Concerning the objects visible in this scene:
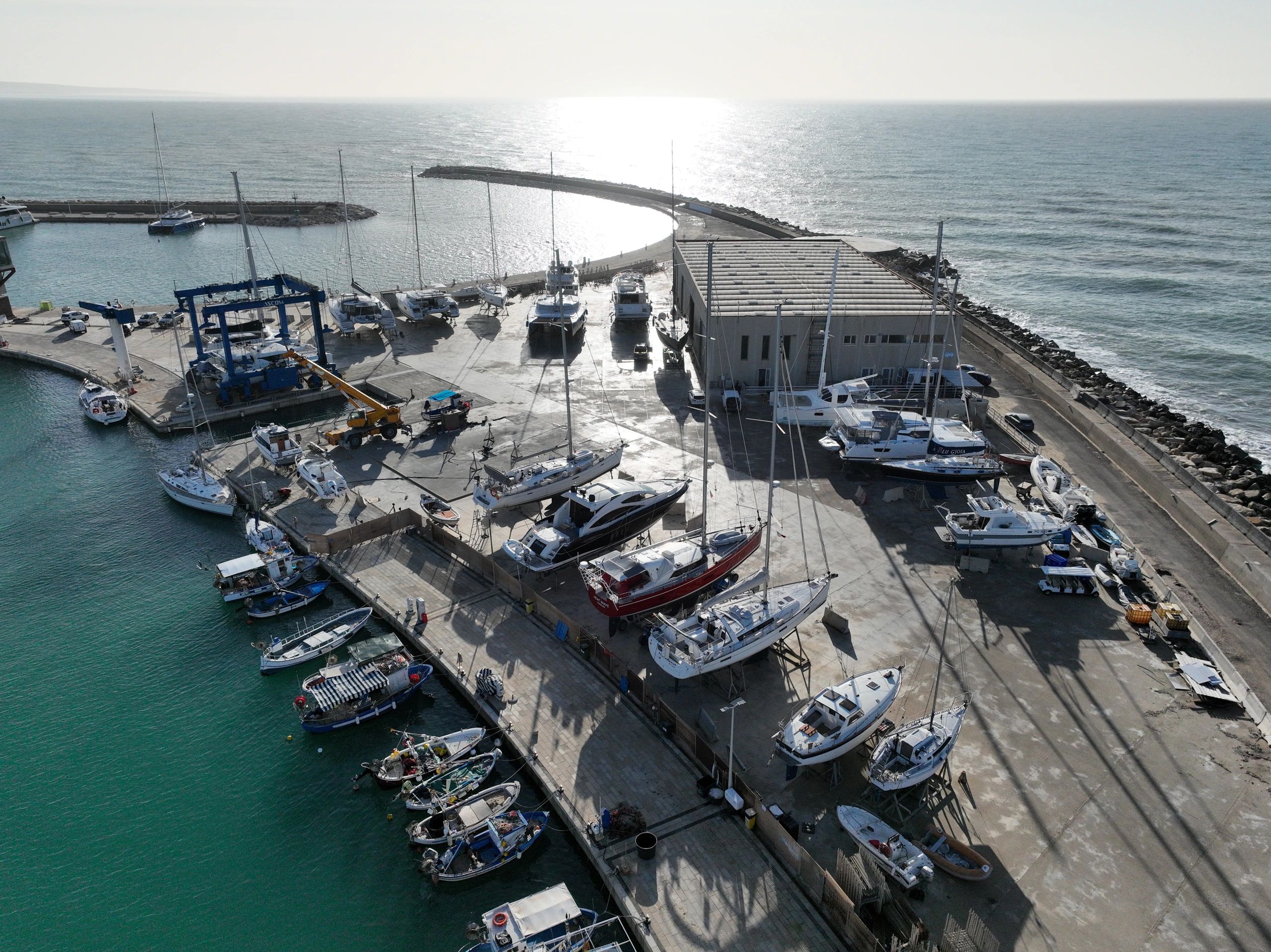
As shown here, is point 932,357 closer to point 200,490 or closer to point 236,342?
point 200,490

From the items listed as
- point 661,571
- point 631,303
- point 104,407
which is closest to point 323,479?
point 661,571

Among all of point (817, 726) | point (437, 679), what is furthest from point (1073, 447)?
point (437, 679)

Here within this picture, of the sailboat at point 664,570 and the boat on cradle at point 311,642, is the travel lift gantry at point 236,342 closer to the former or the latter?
the boat on cradle at point 311,642

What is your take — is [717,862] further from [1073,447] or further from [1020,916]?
[1073,447]

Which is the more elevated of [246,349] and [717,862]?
[246,349]

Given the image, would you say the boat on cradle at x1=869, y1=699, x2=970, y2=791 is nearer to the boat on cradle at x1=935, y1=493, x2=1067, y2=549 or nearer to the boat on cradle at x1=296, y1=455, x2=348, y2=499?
the boat on cradle at x1=935, y1=493, x2=1067, y2=549

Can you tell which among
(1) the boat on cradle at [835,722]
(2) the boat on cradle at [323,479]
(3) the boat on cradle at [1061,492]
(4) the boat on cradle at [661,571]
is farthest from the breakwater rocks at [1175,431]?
(2) the boat on cradle at [323,479]
